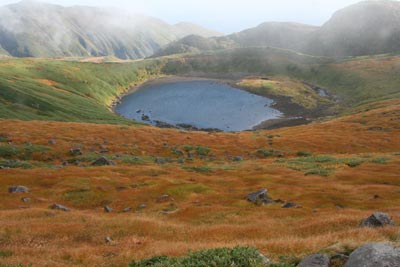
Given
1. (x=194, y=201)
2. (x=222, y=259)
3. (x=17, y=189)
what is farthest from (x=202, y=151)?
(x=222, y=259)

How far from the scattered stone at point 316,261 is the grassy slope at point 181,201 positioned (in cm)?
134

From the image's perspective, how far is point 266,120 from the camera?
6634 inches

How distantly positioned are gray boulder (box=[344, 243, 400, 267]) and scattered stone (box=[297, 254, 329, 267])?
2.23 feet

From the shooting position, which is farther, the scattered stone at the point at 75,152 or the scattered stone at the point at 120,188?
the scattered stone at the point at 75,152

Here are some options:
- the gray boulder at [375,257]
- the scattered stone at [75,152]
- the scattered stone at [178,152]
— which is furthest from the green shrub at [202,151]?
the gray boulder at [375,257]

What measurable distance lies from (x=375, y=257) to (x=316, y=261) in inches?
84.6

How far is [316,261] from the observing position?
11.6 metres

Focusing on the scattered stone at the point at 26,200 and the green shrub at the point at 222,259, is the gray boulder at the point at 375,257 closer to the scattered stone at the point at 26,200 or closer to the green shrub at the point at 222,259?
the green shrub at the point at 222,259

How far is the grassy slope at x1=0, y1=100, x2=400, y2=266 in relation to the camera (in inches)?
675

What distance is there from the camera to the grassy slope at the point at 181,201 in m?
17.2

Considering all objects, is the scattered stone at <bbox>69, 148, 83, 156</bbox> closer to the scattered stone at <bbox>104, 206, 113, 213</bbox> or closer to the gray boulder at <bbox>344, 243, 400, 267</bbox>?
the scattered stone at <bbox>104, 206, 113, 213</bbox>

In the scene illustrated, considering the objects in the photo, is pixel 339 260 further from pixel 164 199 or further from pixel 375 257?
pixel 164 199

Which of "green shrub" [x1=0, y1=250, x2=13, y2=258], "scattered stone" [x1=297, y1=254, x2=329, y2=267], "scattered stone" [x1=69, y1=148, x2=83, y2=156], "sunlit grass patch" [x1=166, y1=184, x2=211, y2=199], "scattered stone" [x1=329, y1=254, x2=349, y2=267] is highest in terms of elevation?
"scattered stone" [x1=297, y1=254, x2=329, y2=267]

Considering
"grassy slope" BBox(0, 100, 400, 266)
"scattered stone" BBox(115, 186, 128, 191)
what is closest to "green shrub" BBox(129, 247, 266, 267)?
"grassy slope" BBox(0, 100, 400, 266)
